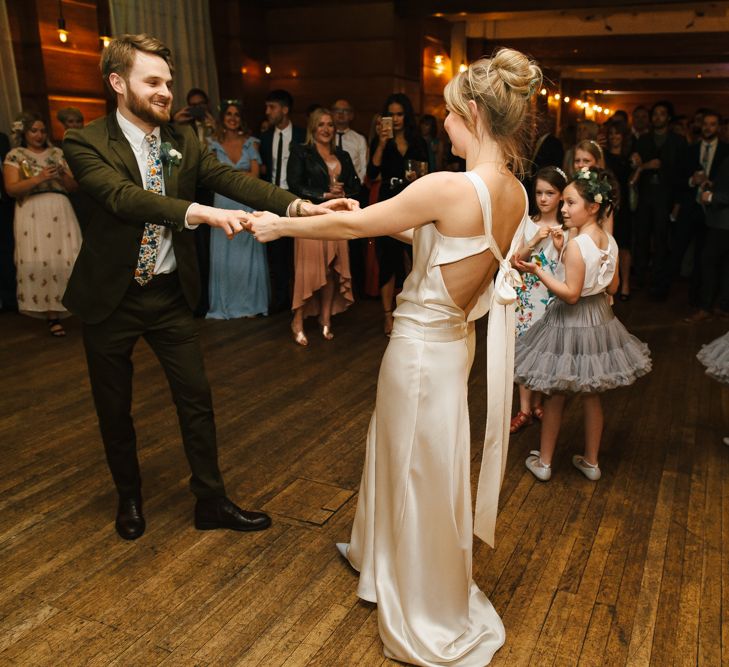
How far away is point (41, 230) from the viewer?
529 cm

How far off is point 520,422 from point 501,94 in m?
2.15

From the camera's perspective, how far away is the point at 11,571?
95.1 inches

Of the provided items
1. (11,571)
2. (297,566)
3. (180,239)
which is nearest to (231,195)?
(180,239)

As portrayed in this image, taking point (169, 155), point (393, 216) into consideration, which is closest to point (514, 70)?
point (393, 216)

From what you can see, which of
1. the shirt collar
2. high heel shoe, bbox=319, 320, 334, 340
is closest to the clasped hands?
the shirt collar

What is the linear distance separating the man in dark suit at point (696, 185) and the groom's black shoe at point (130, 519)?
16.5 feet

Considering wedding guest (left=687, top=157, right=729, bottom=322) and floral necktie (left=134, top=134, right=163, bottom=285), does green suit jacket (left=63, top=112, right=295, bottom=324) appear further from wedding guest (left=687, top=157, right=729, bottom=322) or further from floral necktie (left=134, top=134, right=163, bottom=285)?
wedding guest (left=687, top=157, right=729, bottom=322)

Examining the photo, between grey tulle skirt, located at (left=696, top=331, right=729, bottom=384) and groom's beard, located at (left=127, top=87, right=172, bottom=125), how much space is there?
2449 mm

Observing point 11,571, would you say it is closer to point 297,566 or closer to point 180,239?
point 297,566

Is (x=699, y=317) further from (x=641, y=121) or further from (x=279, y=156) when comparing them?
(x=279, y=156)

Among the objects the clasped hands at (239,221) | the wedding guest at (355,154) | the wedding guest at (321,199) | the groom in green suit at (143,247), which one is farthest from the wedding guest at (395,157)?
the clasped hands at (239,221)

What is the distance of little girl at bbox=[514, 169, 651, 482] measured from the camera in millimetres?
2816

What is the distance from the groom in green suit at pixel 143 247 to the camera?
2229mm

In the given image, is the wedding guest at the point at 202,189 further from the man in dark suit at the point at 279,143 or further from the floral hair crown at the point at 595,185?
the floral hair crown at the point at 595,185
